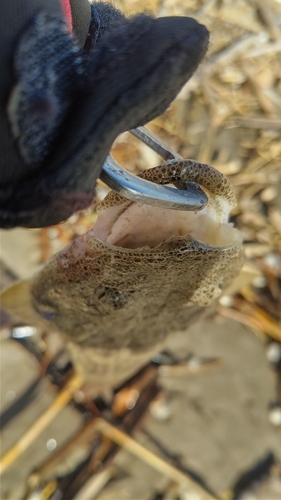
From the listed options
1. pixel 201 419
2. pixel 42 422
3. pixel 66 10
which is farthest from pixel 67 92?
pixel 201 419

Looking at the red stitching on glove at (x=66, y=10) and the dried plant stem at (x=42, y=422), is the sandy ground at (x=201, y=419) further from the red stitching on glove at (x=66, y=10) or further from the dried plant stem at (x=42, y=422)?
the red stitching on glove at (x=66, y=10)

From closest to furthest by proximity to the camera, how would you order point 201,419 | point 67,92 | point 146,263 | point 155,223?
1. point 67,92
2. point 146,263
3. point 155,223
4. point 201,419

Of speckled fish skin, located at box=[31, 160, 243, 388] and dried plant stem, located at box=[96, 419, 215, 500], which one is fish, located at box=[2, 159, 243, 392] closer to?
speckled fish skin, located at box=[31, 160, 243, 388]

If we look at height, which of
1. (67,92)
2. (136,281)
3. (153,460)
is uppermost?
(67,92)

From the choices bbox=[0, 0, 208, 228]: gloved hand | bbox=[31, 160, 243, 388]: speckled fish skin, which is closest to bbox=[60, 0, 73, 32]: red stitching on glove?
bbox=[0, 0, 208, 228]: gloved hand

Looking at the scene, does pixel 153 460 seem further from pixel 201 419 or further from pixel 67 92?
pixel 67 92

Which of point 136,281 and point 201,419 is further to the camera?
point 201,419
